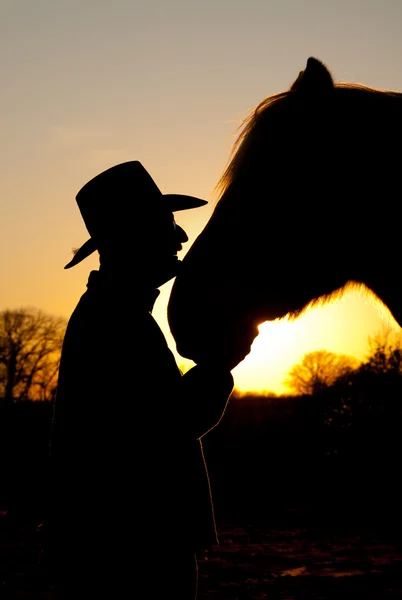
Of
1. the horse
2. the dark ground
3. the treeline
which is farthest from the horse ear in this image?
the treeline

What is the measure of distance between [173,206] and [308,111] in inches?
31.5

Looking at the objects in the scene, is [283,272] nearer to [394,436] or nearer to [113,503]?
[113,503]

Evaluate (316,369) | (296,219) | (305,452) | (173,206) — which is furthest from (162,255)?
(316,369)

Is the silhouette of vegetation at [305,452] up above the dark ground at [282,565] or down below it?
above

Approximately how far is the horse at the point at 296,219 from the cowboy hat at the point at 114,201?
0.41 meters

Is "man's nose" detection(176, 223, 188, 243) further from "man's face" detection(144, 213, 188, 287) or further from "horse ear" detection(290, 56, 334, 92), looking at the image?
"horse ear" detection(290, 56, 334, 92)

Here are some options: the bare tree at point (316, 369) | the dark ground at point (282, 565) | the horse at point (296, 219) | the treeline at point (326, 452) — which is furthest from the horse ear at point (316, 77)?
the bare tree at point (316, 369)

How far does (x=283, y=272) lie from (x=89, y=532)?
42.5 inches

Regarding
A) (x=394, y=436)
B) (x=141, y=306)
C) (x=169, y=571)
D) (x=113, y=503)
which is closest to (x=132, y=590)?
(x=169, y=571)

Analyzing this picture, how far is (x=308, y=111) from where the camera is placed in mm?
2447

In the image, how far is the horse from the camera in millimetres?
2357

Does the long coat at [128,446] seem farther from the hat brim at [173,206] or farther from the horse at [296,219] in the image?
the hat brim at [173,206]

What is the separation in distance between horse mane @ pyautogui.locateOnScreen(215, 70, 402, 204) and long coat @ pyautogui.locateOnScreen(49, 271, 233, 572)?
668 mm

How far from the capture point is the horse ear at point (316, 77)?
2.46m
